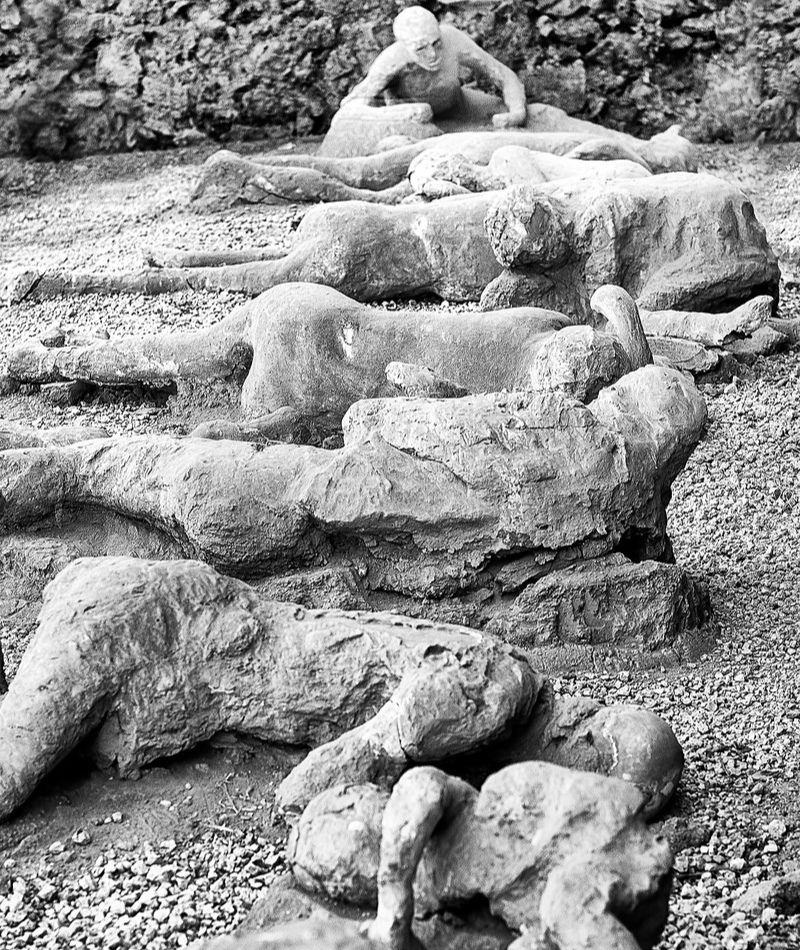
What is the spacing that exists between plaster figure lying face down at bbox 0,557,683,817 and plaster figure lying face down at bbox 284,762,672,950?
751 mm

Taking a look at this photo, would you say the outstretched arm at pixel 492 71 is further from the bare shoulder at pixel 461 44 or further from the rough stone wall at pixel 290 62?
the rough stone wall at pixel 290 62

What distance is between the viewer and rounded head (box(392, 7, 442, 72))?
1083 centimetres

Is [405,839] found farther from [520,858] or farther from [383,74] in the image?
[383,74]

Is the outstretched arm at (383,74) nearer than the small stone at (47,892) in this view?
No

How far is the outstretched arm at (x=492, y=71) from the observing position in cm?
1118

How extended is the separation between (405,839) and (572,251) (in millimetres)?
5252

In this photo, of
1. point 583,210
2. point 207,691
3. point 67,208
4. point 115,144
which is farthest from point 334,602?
point 115,144

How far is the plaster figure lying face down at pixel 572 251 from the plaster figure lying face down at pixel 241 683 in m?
3.72

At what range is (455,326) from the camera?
572 cm

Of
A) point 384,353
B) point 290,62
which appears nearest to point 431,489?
point 384,353

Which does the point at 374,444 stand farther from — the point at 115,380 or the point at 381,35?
the point at 381,35

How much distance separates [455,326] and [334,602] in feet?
6.04

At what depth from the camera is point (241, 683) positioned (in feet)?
11.4

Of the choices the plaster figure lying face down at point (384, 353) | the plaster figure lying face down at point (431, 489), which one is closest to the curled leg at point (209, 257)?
the plaster figure lying face down at point (384, 353)
